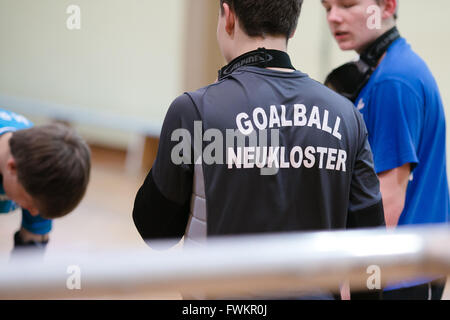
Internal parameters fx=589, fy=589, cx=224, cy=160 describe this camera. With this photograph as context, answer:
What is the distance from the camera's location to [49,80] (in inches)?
295

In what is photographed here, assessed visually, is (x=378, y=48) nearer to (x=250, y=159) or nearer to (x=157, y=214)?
(x=250, y=159)

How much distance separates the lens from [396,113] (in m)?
1.63

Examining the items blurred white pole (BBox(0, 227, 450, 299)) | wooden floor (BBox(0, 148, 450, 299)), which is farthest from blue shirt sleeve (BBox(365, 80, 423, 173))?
wooden floor (BBox(0, 148, 450, 299))

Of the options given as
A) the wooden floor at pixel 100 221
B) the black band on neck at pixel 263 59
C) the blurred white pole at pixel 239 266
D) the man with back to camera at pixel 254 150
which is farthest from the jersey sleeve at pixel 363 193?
the wooden floor at pixel 100 221

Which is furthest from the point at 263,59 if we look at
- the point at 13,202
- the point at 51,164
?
the point at 13,202

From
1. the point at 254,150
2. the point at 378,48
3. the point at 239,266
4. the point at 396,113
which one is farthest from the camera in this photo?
the point at 378,48

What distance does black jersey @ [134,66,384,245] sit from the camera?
128cm

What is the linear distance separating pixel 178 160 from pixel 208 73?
514cm

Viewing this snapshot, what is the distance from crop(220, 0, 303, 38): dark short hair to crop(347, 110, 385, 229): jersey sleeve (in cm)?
27

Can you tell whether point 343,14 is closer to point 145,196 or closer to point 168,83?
point 145,196

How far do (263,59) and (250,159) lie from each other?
A: 0.23m

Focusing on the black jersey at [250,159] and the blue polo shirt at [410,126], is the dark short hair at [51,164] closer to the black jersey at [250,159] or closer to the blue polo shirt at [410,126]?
the black jersey at [250,159]

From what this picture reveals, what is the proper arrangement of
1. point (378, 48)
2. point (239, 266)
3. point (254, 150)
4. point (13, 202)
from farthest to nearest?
1. point (13, 202)
2. point (378, 48)
3. point (254, 150)
4. point (239, 266)
